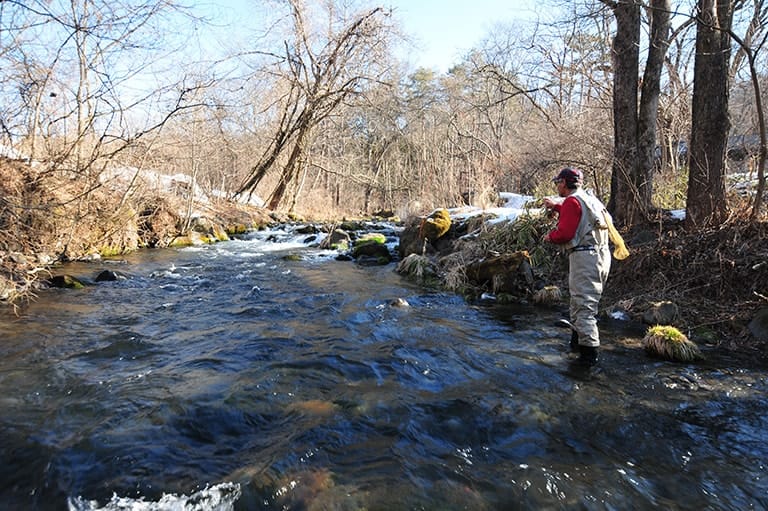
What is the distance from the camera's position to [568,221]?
4488 mm

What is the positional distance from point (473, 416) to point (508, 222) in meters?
6.38

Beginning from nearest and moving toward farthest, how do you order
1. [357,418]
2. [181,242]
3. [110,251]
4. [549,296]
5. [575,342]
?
[357,418]
[575,342]
[549,296]
[110,251]
[181,242]

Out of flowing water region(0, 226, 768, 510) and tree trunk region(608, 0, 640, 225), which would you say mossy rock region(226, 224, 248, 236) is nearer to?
flowing water region(0, 226, 768, 510)

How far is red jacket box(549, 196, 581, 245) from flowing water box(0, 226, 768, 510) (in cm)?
132

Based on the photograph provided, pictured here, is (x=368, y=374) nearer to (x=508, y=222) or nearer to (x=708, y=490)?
(x=708, y=490)

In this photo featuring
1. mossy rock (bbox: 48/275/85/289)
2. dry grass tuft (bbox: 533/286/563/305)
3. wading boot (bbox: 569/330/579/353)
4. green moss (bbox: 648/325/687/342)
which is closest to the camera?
green moss (bbox: 648/325/687/342)

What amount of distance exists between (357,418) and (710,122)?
714 centimetres

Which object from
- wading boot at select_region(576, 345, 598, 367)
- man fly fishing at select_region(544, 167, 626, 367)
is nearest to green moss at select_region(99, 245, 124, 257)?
man fly fishing at select_region(544, 167, 626, 367)

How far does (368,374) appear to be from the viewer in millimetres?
4320

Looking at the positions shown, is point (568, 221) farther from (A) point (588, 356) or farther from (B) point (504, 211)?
(B) point (504, 211)

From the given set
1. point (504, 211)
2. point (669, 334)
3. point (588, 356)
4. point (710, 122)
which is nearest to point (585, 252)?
point (588, 356)

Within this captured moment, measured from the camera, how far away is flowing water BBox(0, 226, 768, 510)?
8.55 ft

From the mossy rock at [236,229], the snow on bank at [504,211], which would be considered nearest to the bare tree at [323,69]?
the mossy rock at [236,229]

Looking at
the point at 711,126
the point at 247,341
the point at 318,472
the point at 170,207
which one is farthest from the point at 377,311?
the point at 170,207
